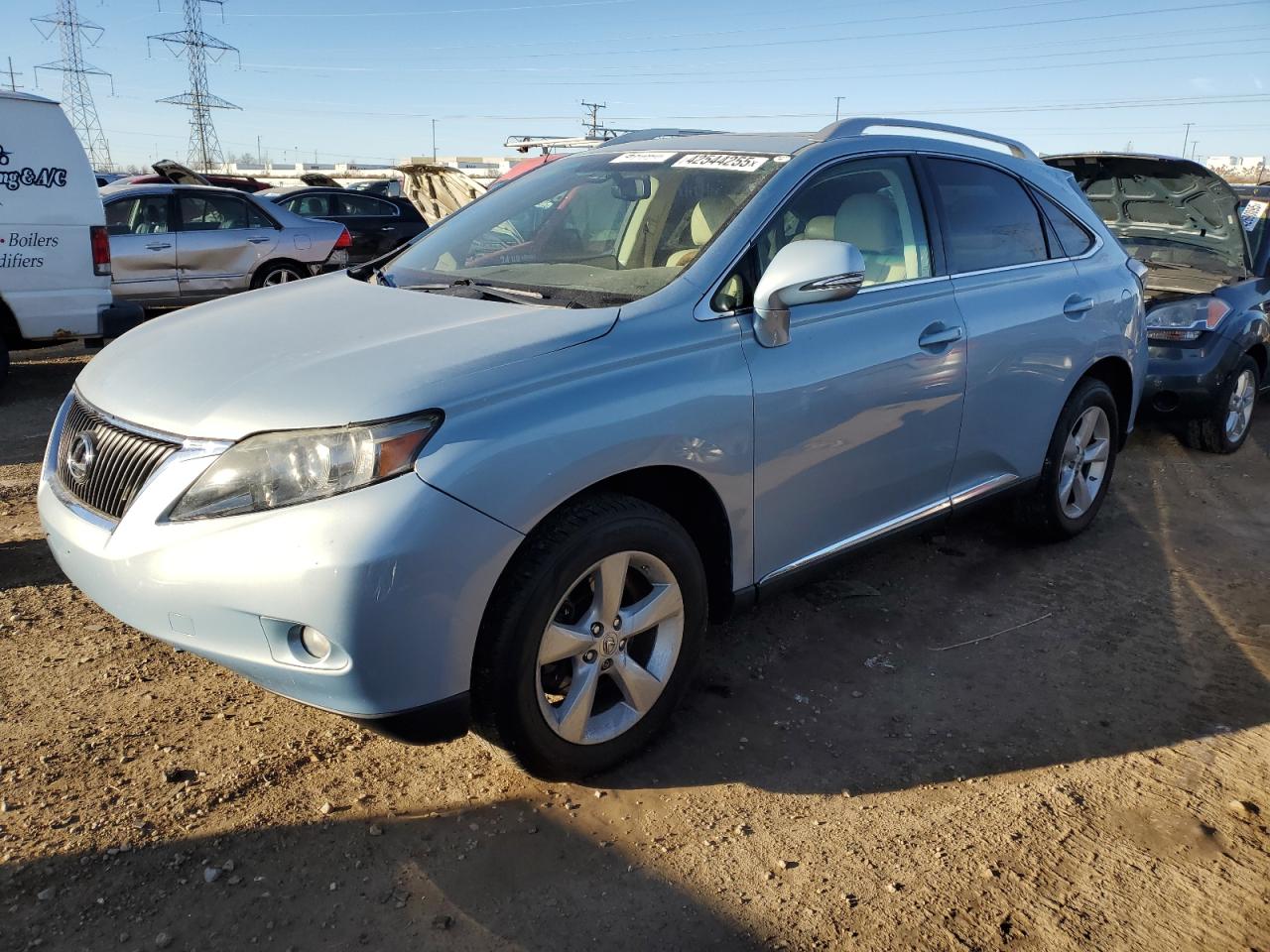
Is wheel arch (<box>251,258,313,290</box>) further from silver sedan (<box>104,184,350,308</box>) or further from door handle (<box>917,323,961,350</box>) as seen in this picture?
door handle (<box>917,323,961,350</box>)

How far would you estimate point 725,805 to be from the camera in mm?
2729

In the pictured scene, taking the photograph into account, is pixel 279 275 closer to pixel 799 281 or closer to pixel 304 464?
pixel 799 281

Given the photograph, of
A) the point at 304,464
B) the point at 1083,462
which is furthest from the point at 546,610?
the point at 1083,462

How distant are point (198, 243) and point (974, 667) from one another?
30.7 feet

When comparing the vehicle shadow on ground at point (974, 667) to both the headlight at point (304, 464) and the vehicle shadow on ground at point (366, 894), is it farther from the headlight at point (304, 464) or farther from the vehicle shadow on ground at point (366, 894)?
the headlight at point (304, 464)

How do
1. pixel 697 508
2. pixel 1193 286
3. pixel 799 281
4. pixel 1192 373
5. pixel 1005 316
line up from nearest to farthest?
1. pixel 799 281
2. pixel 697 508
3. pixel 1005 316
4. pixel 1192 373
5. pixel 1193 286

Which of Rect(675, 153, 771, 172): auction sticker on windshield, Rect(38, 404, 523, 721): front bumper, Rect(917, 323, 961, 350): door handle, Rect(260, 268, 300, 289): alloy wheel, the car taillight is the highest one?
Rect(675, 153, 771, 172): auction sticker on windshield

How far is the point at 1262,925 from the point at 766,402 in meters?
1.79

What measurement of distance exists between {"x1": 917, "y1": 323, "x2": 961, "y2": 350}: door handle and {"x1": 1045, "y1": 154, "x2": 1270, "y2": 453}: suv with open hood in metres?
3.14

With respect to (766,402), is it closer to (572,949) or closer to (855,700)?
(855,700)

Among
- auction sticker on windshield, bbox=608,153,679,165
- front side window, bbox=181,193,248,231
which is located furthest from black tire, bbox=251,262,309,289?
auction sticker on windshield, bbox=608,153,679,165

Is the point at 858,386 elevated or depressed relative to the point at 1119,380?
elevated

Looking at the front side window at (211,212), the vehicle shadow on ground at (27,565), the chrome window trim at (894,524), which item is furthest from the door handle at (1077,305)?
the front side window at (211,212)

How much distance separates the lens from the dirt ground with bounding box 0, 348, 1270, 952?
2297mm
